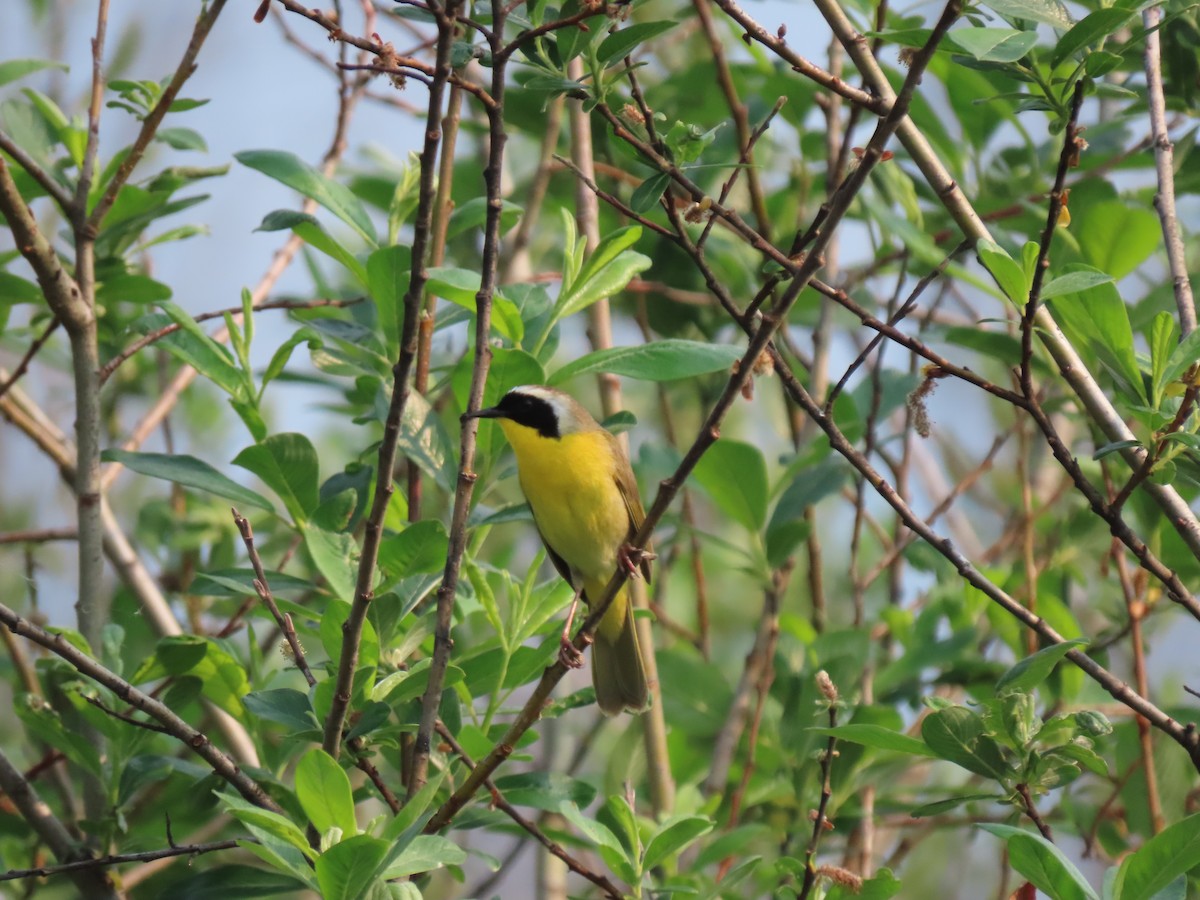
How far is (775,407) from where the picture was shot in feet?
19.5

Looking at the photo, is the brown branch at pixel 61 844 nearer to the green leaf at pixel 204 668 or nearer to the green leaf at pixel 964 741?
the green leaf at pixel 204 668

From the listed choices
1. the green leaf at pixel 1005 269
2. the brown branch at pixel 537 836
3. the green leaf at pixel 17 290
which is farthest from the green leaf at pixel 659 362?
the green leaf at pixel 17 290

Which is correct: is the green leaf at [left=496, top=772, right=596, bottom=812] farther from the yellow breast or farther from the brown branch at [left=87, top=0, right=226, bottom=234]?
the brown branch at [left=87, top=0, right=226, bottom=234]

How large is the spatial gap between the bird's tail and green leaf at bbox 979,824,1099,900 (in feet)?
4.73

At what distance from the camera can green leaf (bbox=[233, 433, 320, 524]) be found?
252 centimetres

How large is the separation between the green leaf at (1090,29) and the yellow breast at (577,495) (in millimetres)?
1917

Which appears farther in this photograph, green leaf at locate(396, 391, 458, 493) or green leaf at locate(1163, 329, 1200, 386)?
green leaf at locate(396, 391, 458, 493)

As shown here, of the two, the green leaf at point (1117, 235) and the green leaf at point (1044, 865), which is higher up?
the green leaf at point (1117, 235)

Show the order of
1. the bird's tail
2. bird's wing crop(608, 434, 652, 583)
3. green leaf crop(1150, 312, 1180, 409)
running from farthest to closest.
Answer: bird's wing crop(608, 434, 652, 583) → the bird's tail → green leaf crop(1150, 312, 1180, 409)

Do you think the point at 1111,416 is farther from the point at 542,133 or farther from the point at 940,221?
the point at 542,133

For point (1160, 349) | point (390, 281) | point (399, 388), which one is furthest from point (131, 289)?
point (1160, 349)

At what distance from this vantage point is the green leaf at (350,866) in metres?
1.79

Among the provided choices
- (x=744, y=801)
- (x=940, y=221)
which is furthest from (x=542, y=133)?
(x=744, y=801)

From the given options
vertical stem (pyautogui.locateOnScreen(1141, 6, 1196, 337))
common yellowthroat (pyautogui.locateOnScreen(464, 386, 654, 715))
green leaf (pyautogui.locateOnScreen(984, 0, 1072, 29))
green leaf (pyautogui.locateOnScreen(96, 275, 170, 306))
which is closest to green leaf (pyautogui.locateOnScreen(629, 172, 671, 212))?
green leaf (pyautogui.locateOnScreen(984, 0, 1072, 29))
